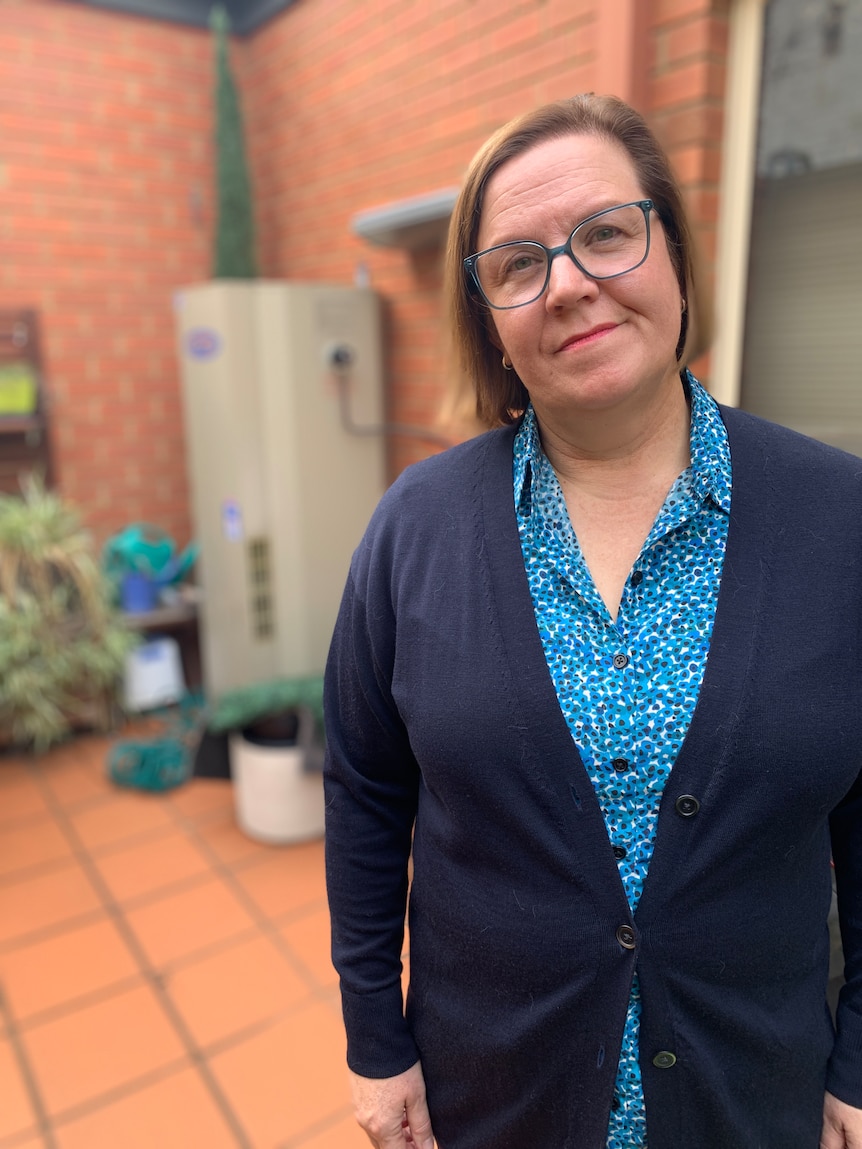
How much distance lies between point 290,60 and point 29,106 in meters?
1.13

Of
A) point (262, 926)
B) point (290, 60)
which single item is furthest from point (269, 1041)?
point (290, 60)

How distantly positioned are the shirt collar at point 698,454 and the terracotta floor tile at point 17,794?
9.51ft

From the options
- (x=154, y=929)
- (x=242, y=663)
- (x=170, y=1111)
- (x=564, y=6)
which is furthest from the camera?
(x=242, y=663)

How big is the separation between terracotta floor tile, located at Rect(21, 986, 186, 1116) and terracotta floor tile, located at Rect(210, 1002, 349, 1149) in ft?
0.56

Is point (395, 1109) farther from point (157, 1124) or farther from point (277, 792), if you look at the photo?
point (277, 792)

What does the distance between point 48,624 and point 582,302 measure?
326cm

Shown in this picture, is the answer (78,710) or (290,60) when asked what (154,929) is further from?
(290,60)

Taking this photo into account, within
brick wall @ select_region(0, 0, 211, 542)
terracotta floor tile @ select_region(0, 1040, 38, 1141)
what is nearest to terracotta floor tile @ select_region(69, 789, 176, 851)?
terracotta floor tile @ select_region(0, 1040, 38, 1141)

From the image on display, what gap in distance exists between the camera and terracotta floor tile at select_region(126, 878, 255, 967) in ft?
8.02

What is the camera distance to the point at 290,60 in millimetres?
3600

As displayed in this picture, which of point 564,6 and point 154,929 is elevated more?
point 564,6

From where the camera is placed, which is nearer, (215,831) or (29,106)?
(215,831)

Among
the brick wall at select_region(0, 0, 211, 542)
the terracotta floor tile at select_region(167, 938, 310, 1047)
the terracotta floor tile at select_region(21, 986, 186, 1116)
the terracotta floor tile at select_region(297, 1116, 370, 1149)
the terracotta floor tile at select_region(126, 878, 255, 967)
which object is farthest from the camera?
the brick wall at select_region(0, 0, 211, 542)

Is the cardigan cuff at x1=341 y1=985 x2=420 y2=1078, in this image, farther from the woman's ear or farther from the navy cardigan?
the woman's ear
